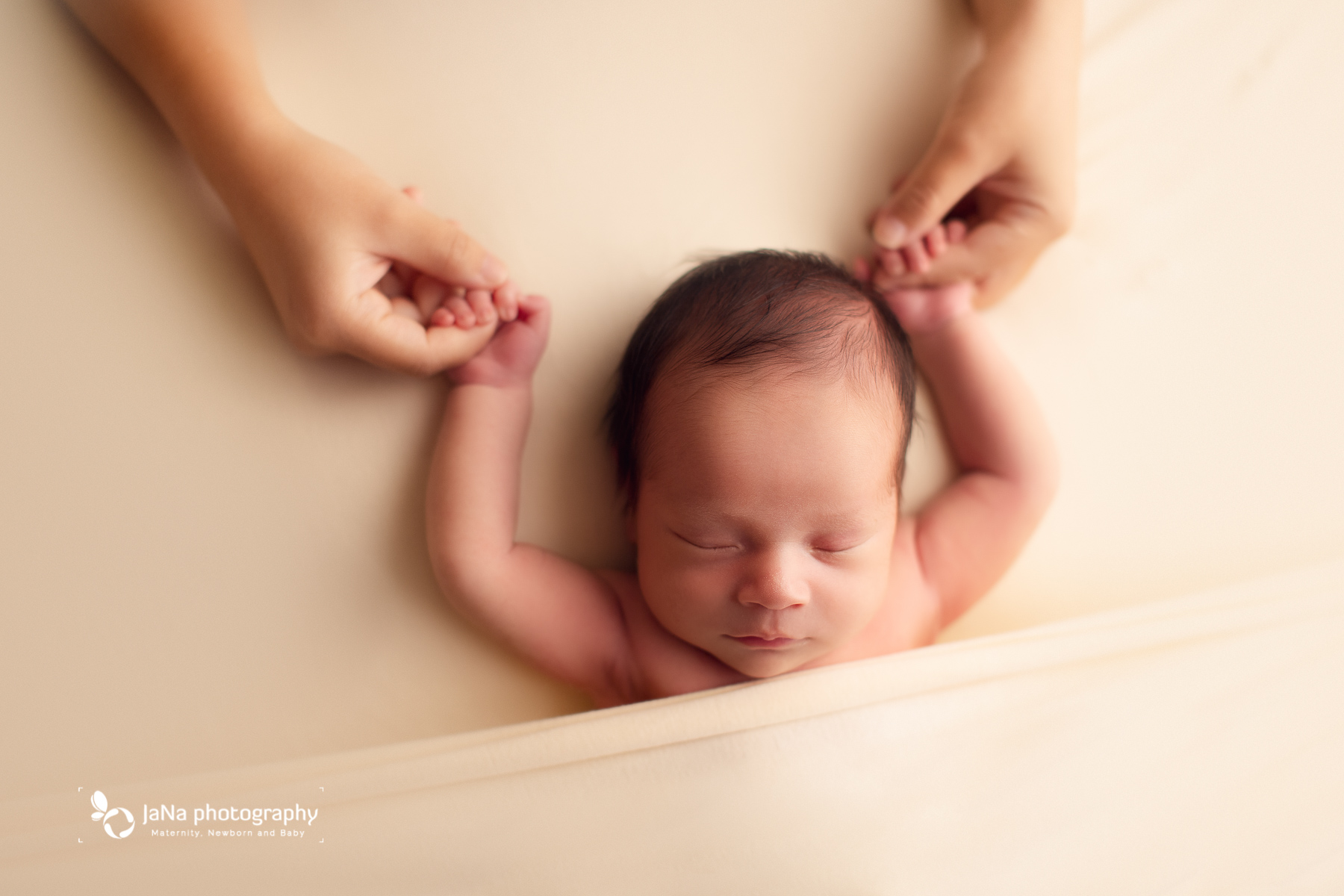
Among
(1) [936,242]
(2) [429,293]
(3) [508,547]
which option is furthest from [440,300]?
(1) [936,242]

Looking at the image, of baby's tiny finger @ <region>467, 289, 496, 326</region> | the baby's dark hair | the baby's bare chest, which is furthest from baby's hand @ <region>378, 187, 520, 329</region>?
the baby's bare chest

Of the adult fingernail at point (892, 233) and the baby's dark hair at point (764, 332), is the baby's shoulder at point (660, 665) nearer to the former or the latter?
the baby's dark hair at point (764, 332)

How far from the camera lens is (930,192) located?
3.52 ft

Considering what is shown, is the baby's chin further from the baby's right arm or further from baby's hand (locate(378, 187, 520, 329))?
baby's hand (locate(378, 187, 520, 329))

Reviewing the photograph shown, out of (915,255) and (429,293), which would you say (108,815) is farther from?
(915,255)

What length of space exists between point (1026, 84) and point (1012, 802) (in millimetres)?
912

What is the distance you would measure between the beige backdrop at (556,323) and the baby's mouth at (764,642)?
0.24 metres

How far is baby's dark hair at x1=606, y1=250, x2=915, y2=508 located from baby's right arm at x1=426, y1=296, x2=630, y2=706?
13cm

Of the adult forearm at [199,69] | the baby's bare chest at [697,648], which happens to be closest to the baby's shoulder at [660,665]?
the baby's bare chest at [697,648]

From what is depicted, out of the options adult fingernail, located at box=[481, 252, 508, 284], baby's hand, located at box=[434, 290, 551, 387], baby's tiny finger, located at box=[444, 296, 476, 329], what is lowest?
baby's hand, located at box=[434, 290, 551, 387]

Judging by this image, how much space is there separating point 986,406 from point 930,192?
1.01 feet

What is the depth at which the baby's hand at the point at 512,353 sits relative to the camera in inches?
40.4

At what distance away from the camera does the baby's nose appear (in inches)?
33.6

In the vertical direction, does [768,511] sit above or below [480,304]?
below
